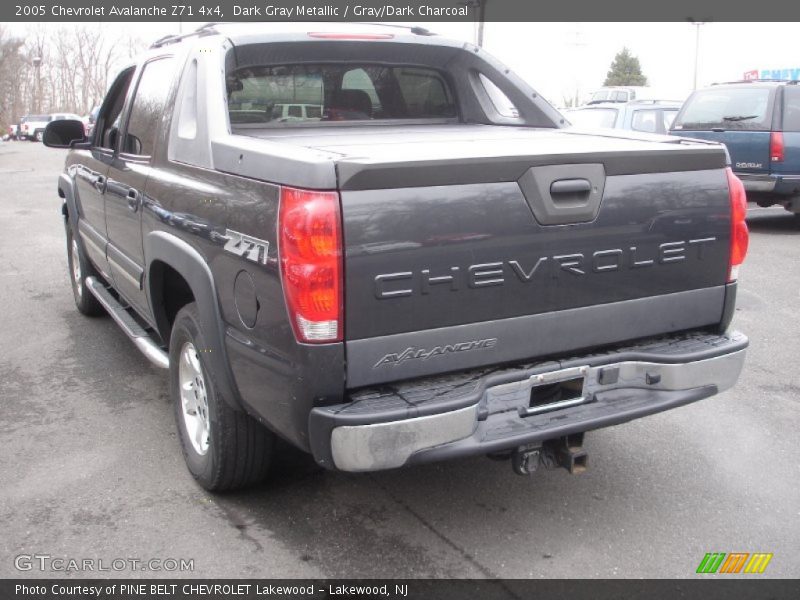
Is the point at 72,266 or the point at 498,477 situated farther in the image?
the point at 72,266

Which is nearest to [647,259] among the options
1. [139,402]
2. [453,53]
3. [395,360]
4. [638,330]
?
[638,330]

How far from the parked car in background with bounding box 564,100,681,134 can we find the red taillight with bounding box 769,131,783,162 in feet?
8.07

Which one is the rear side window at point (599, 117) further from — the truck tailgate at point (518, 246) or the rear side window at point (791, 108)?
the truck tailgate at point (518, 246)

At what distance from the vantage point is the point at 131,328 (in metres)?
4.77

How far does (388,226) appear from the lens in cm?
275

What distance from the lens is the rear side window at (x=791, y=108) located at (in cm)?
1067

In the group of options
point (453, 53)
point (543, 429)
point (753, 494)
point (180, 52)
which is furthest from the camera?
point (453, 53)

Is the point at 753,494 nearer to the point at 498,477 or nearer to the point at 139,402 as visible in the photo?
the point at 498,477

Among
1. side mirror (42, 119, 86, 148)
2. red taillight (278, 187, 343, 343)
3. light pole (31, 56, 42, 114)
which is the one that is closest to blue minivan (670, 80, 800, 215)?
side mirror (42, 119, 86, 148)

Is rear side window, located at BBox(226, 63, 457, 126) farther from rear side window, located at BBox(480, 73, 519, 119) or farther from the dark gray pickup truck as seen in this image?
rear side window, located at BBox(480, 73, 519, 119)

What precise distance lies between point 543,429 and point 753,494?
4.50ft

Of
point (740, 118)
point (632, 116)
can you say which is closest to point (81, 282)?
point (740, 118)

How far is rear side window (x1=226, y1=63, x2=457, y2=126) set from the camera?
13.8 feet

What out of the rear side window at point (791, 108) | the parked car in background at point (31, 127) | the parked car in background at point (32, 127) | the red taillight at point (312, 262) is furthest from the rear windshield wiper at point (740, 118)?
the parked car in background at point (31, 127)
